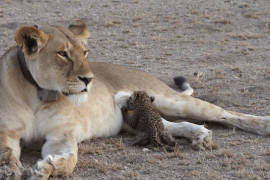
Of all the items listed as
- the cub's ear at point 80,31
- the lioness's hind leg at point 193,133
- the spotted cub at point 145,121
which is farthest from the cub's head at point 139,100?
the cub's ear at point 80,31

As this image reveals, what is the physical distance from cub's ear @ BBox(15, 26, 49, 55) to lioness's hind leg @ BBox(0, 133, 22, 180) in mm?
537

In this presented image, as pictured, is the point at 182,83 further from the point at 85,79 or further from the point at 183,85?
the point at 85,79

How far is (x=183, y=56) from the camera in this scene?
24.7 ft

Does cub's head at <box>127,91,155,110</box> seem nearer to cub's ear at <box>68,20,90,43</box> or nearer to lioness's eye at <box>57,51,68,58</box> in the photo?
cub's ear at <box>68,20,90,43</box>

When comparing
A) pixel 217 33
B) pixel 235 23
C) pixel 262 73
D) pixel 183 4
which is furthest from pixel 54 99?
pixel 183 4

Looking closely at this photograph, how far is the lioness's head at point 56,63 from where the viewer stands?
3639mm

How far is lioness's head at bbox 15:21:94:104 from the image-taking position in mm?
3639

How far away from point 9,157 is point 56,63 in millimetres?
618

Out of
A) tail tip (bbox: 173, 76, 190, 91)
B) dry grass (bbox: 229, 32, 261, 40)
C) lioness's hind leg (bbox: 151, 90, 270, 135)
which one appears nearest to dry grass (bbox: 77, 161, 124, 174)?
lioness's hind leg (bbox: 151, 90, 270, 135)

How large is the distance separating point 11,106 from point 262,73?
3.38 meters

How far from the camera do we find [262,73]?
6.44 metres

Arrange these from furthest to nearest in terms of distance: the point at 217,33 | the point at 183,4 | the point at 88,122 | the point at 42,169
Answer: the point at 183,4, the point at 217,33, the point at 88,122, the point at 42,169

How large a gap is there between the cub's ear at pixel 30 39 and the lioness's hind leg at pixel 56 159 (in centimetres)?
59

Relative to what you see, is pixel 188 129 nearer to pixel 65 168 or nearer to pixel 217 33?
pixel 65 168
